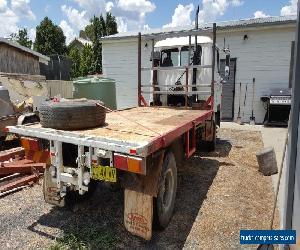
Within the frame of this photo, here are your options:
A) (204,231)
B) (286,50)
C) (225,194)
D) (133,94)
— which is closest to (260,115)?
(286,50)

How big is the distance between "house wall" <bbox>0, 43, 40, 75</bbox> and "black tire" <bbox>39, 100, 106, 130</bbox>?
44.4 ft

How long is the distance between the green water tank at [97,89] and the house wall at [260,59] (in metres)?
5.52

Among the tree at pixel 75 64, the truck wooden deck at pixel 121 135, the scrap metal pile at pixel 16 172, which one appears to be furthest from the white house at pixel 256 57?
the tree at pixel 75 64

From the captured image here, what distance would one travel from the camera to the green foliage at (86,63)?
3178cm

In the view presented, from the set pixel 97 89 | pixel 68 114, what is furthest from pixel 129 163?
pixel 97 89

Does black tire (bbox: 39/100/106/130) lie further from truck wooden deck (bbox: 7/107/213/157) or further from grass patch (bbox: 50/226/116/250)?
grass patch (bbox: 50/226/116/250)

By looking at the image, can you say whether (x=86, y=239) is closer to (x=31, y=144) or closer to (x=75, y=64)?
(x=31, y=144)

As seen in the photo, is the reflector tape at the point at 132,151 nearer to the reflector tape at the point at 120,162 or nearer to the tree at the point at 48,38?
the reflector tape at the point at 120,162

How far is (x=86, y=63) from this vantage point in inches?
1253

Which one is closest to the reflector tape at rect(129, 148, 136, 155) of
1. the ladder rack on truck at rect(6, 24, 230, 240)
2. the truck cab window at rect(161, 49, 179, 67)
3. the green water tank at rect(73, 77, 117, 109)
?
the ladder rack on truck at rect(6, 24, 230, 240)

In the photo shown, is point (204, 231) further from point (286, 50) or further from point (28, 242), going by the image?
point (286, 50)

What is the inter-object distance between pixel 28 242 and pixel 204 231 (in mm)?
2268

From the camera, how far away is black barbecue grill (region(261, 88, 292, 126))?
1163 centimetres

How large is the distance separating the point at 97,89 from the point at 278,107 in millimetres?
7817
